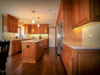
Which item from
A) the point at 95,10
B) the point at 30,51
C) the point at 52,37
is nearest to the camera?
the point at 95,10

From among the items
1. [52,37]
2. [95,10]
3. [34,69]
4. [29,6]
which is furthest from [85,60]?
[52,37]

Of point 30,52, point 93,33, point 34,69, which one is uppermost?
point 93,33

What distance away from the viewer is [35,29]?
6.68 metres

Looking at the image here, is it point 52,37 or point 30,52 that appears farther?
point 52,37

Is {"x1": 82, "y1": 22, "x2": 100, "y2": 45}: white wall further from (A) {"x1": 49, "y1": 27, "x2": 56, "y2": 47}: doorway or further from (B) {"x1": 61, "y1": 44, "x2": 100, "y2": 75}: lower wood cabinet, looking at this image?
(A) {"x1": 49, "y1": 27, "x2": 56, "y2": 47}: doorway

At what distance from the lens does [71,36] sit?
2.32 meters

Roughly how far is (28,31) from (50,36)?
8.37 ft

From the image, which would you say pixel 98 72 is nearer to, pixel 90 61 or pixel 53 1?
pixel 90 61

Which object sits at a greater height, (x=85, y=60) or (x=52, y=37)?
(x=52, y=37)

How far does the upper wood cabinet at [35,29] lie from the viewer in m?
6.51

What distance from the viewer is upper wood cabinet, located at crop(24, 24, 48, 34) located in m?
6.51

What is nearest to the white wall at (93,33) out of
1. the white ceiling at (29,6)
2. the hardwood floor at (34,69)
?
the hardwood floor at (34,69)

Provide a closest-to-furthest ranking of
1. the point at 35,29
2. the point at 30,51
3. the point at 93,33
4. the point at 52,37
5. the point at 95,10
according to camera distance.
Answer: the point at 95,10, the point at 93,33, the point at 30,51, the point at 35,29, the point at 52,37

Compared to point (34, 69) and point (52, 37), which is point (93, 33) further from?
point (52, 37)
